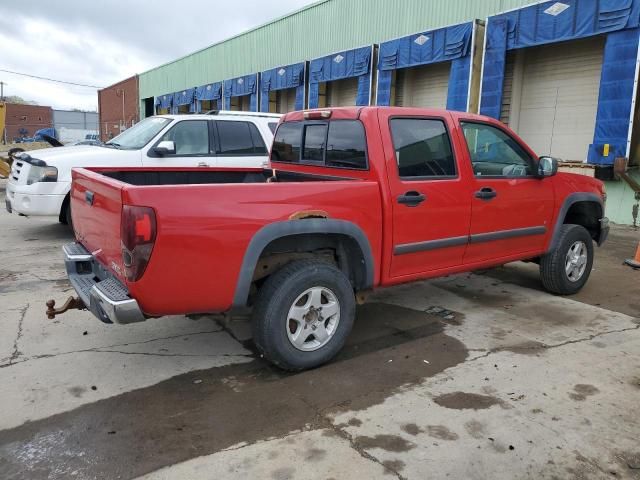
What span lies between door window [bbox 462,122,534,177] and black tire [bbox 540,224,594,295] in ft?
3.04

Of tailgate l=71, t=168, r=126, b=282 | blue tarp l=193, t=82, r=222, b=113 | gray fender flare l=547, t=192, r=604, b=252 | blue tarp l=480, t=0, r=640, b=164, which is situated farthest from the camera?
blue tarp l=193, t=82, r=222, b=113

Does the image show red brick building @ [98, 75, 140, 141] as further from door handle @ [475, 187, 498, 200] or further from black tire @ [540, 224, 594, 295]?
door handle @ [475, 187, 498, 200]

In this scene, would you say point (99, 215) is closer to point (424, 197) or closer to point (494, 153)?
point (424, 197)

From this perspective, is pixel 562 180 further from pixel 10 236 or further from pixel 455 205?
pixel 10 236

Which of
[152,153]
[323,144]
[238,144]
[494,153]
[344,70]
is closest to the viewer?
[323,144]

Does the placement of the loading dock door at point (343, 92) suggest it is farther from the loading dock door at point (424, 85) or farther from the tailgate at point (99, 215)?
the tailgate at point (99, 215)

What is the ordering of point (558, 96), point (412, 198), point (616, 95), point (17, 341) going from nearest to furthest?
1. point (412, 198)
2. point (17, 341)
3. point (616, 95)
4. point (558, 96)

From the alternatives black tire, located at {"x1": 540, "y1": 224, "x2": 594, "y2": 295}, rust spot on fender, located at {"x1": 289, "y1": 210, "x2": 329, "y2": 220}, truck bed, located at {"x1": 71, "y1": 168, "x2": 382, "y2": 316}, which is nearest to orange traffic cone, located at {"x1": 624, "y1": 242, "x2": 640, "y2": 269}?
black tire, located at {"x1": 540, "y1": 224, "x2": 594, "y2": 295}

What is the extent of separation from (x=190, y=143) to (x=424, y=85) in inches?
401

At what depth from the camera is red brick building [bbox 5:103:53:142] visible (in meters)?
61.5

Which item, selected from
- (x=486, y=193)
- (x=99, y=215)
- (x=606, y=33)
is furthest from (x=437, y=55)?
(x=99, y=215)

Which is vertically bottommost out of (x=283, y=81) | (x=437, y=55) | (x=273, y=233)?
(x=273, y=233)

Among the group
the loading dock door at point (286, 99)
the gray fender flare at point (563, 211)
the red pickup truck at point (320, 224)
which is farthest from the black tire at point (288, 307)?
the loading dock door at point (286, 99)

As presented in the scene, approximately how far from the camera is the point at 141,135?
7.83m
